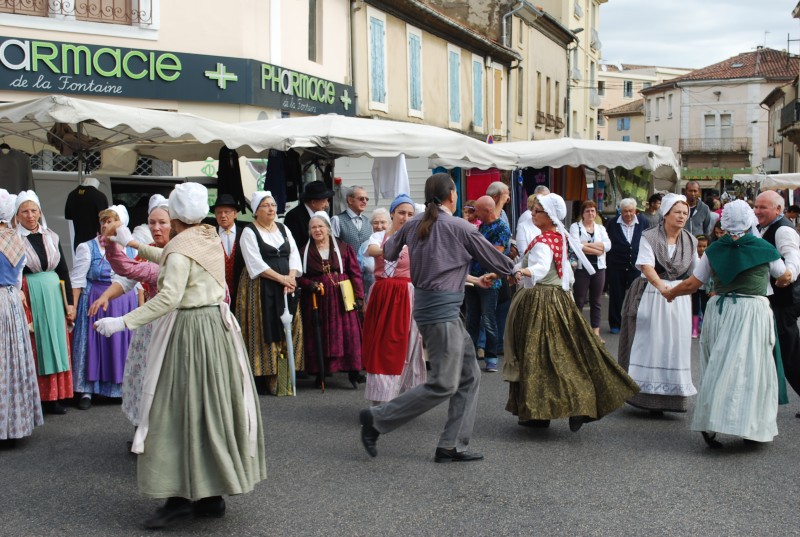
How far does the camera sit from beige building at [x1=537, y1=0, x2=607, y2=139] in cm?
4172

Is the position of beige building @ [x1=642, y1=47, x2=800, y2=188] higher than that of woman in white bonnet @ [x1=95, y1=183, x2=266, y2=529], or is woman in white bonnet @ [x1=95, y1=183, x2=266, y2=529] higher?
beige building @ [x1=642, y1=47, x2=800, y2=188]

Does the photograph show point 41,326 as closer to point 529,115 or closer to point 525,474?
point 525,474

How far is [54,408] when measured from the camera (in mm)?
8336

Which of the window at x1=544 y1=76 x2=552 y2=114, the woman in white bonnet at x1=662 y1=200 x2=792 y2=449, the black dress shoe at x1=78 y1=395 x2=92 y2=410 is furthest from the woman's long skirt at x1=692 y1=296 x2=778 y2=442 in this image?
the window at x1=544 y1=76 x2=552 y2=114

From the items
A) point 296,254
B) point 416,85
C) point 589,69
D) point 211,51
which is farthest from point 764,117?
point 296,254

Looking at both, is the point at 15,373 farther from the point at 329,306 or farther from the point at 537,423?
the point at 537,423

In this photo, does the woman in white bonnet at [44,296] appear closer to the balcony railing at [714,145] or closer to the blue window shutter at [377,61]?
the blue window shutter at [377,61]

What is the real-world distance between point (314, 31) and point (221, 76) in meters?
3.59

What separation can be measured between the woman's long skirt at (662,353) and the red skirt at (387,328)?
188 centimetres

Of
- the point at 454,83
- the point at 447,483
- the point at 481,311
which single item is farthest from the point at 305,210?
the point at 454,83

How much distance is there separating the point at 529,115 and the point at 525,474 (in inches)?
1171

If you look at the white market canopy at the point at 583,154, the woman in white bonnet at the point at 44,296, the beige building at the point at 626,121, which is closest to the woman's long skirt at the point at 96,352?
the woman in white bonnet at the point at 44,296

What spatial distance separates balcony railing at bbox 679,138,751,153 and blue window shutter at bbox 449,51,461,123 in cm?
5536

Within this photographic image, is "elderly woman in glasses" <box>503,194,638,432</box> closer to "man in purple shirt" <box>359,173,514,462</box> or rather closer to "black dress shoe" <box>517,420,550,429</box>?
"black dress shoe" <box>517,420,550,429</box>
